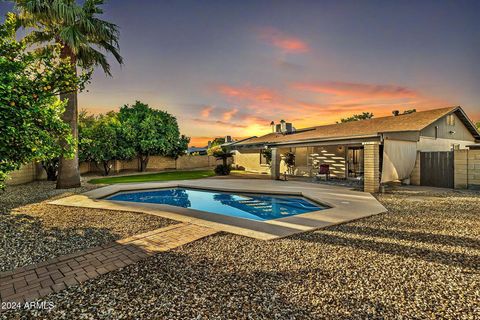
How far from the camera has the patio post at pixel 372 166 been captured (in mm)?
10414

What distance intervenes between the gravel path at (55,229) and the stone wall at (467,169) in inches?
535

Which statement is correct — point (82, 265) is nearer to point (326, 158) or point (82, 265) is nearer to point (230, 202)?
point (230, 202)

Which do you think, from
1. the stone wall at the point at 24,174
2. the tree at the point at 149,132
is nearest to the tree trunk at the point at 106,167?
the tree at the point at 149,132

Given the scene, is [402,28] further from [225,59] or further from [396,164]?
[225,59]

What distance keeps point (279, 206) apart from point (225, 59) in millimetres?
9771

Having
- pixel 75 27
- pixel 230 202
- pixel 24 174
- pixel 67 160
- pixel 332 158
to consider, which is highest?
pixel 75 27

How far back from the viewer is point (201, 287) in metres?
2.92

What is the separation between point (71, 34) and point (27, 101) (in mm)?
9159

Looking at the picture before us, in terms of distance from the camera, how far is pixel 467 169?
11.1 metres

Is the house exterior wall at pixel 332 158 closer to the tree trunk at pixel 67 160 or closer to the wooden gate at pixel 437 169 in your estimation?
the wooden gate at pixel 437 169

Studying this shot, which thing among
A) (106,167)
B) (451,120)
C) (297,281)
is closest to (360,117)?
(451,120)

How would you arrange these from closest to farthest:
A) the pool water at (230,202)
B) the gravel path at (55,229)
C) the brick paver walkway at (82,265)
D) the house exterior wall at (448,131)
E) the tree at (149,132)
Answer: the brick paver walkway at (82,265) → the gravel path at (55,229) → the pool water at (230,202) → the house exterior wall at (448,131) → the tree at (149,132)

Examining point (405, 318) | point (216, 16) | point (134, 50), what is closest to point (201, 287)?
point (405, 318)

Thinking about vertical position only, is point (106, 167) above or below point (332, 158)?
below
